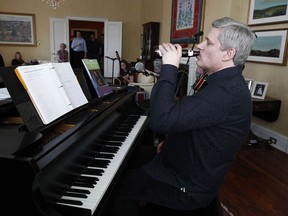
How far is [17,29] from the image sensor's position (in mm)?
8102

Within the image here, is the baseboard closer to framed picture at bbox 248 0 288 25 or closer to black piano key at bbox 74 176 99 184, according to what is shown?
framed picture at bbox 248 0 288 25

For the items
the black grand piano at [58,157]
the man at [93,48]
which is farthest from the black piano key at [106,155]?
the man at [93,48]

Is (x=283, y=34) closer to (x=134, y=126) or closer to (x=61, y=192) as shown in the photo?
(x=134, y=126)

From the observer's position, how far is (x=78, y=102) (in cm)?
142

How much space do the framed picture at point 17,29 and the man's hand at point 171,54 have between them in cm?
832

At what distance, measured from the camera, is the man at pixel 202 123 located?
3.15 feet

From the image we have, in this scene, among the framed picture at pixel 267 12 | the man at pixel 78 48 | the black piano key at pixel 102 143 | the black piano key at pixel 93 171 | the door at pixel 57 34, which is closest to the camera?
the black piano key at pixel 93 171

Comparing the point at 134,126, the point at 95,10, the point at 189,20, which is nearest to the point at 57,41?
the point at 95,10

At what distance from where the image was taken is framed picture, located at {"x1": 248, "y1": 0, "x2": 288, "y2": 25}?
299cm

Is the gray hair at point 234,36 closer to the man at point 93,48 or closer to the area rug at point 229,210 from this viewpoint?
the area rug at point 229,210

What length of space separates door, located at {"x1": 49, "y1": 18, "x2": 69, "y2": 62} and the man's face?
794 centimetres

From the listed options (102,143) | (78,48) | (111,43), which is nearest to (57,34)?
(78,48)

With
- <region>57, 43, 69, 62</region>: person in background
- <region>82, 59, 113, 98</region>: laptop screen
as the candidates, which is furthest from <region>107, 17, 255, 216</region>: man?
<region>57, 43, 69, 62</region>: person in background

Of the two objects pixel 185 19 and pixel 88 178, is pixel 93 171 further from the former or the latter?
pixel 185 19
